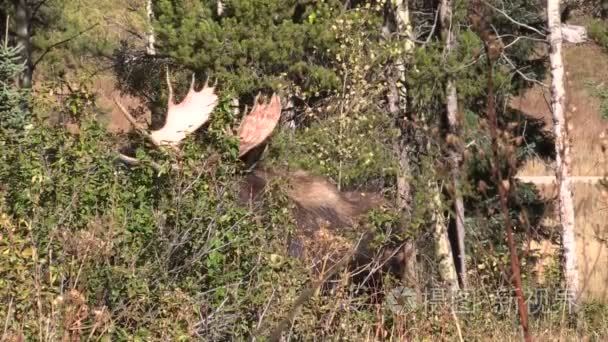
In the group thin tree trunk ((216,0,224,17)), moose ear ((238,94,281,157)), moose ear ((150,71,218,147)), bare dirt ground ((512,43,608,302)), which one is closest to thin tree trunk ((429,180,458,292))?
bare dirt ground ((512,43,608,302))

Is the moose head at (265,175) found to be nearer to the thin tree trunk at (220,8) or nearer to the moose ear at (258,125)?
the moose ear at (258,125)

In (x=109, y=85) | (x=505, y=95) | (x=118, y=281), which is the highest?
(x=118, y=281)

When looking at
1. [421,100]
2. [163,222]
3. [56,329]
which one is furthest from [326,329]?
[421,100]

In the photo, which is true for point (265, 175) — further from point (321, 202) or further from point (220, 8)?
point (220, 8)

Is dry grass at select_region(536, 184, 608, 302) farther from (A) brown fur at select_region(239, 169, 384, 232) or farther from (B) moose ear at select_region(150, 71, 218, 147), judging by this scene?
(B) moose ear at select_region(150, 71, 218, 147)

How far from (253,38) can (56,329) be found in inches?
361

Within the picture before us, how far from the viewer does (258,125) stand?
28.2 feet

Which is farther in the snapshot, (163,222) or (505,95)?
(505,95)

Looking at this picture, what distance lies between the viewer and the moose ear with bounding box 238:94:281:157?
8273 mm

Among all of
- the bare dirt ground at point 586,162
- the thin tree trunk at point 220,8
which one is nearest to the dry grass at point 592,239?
the bare dirt ground at point 586,162

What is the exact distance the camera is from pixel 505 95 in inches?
505

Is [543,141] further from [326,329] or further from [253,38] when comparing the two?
[326,329]

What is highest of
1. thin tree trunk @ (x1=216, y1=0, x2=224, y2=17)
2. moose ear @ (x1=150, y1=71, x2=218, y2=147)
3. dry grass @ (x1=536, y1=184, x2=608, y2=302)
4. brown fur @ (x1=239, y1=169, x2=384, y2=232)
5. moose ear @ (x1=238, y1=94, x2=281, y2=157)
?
dry grass @ (x1=536, y1=184, x2=608, y2=302)

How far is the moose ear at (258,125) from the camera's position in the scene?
8.27 m
